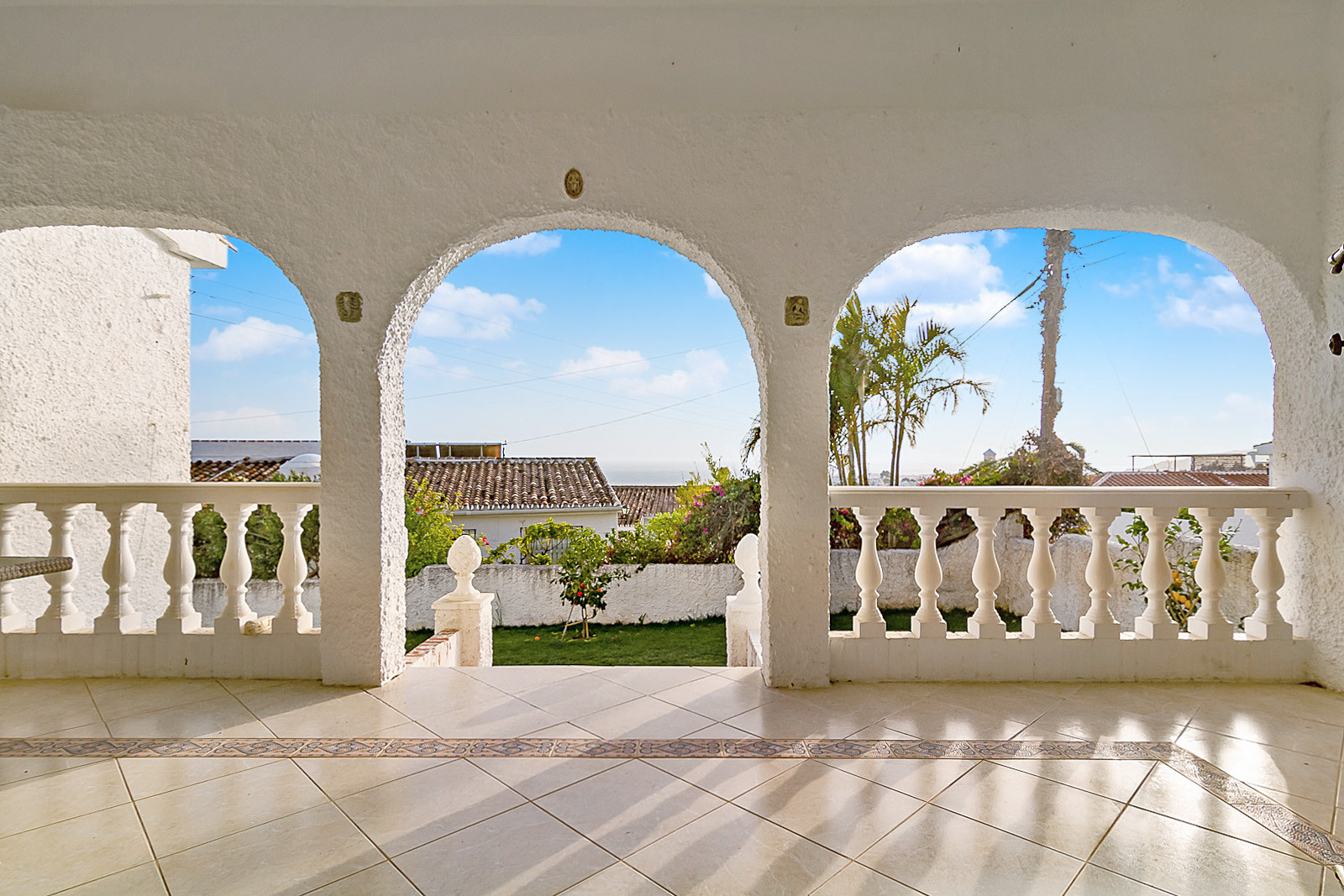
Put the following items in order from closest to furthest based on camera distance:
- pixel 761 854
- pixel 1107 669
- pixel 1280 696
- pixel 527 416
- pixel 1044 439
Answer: pixel 761 854 → pixel 1280 696 → pixel 1107 669 → pixel 1044 439 → pixel 527 416

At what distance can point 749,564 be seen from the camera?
449cm

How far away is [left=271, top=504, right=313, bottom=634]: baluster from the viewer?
348 centimetres

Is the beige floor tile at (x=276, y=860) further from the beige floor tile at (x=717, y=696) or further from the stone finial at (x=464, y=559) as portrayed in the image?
the stone finial at (x=464, y=559)

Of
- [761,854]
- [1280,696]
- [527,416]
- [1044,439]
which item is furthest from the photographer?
[527,416]

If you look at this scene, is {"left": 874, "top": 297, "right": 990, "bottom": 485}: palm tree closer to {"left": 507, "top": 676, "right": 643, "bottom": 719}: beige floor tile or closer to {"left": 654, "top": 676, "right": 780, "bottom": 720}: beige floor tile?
{"left": 654, "top": 676, "right": 780, "bottom": 720}: beige floor tile

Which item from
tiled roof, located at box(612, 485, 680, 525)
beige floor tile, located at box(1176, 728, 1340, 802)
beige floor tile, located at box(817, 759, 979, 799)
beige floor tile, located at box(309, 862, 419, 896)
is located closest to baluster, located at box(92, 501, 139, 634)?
beige floor tile, located at box(309, 862, 419, 896)

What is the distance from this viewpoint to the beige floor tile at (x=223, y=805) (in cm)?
204

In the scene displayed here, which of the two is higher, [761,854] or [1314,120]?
[1314,120]

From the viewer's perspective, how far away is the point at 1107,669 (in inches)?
134

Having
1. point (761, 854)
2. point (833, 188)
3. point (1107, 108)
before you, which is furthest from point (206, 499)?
point (1107, 108)

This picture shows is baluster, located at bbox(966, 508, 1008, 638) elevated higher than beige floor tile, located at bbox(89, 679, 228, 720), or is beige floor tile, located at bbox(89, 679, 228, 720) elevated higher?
baluster, located at bbox(966, 508, 1008, 638)

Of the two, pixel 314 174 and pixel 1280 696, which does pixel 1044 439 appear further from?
pixel 314 174

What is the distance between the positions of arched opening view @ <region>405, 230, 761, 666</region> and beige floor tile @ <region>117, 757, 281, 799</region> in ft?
6.51

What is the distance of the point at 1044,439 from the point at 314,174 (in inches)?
377
